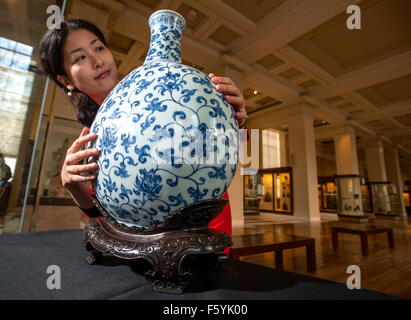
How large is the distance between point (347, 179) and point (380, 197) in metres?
3.72

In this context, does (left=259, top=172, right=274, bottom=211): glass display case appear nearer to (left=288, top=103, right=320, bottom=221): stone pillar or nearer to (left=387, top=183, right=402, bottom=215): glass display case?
(left=288, top=103, right=320, bottom=221): stone pillar

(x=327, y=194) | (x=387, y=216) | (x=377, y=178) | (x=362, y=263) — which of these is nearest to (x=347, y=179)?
(x=327, y=194)

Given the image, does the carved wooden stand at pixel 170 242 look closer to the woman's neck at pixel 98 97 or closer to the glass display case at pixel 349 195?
the woman's neck at pixel 98 97

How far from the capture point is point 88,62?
0.58 meters

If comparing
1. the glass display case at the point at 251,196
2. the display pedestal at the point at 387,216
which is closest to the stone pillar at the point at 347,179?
the display pedestal at the point at 387,216

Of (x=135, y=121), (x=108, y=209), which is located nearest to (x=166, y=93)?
(x=135, y=121)

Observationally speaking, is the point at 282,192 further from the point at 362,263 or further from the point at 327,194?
the point at 362,263

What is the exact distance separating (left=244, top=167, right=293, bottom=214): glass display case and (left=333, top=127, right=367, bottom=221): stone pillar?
226cm

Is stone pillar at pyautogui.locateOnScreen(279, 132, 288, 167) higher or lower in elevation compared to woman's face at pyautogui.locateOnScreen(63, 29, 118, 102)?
higher

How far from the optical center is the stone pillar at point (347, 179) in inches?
329

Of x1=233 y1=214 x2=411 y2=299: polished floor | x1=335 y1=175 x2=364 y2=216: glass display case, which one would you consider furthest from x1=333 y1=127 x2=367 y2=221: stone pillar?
x1=233 y1=214 x2=411 y2=299: polished floor

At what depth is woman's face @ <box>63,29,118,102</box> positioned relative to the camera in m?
0.58

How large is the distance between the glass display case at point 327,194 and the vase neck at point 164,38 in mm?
11537
